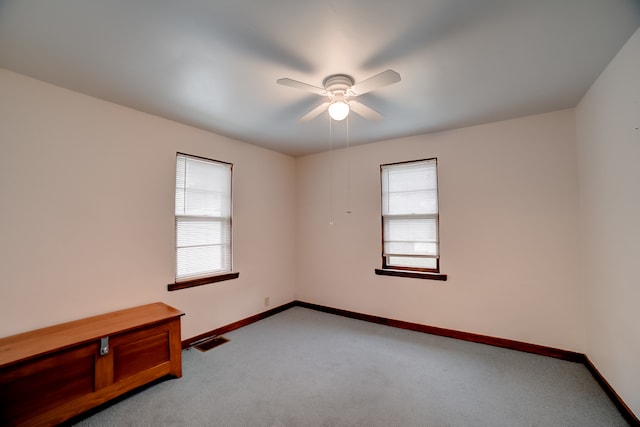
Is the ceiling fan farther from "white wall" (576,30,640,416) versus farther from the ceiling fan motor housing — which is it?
"white wall" (576,30,640,416)

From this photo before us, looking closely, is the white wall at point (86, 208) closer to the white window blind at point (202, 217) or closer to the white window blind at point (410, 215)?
the white window blind at point (202, 217)

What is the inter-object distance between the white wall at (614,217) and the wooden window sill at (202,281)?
3637mm

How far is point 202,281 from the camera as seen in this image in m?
3.24

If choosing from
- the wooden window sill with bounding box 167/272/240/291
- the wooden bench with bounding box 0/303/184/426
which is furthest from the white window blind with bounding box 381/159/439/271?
A: the wooden bench with bounding box 0/303/184/426

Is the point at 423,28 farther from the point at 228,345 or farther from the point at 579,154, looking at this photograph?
the point at 228,345

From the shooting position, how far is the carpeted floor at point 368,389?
76.8 inches

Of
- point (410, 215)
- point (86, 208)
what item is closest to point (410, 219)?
point (410, 215)

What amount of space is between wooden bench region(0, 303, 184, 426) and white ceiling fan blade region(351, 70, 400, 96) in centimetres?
241

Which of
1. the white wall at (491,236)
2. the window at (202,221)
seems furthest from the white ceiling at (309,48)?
the window at (202,221)

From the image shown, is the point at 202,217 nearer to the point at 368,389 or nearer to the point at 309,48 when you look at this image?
the point at 309,48

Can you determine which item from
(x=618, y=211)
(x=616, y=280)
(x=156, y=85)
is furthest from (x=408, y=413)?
(x=156, y=85)

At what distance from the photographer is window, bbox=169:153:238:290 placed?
3127 millimetres

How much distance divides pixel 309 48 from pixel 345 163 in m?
2.49

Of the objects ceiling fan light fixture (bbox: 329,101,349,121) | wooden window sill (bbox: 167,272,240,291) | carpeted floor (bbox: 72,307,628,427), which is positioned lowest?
carpeted floor (bbox: 72,307,628,427)
